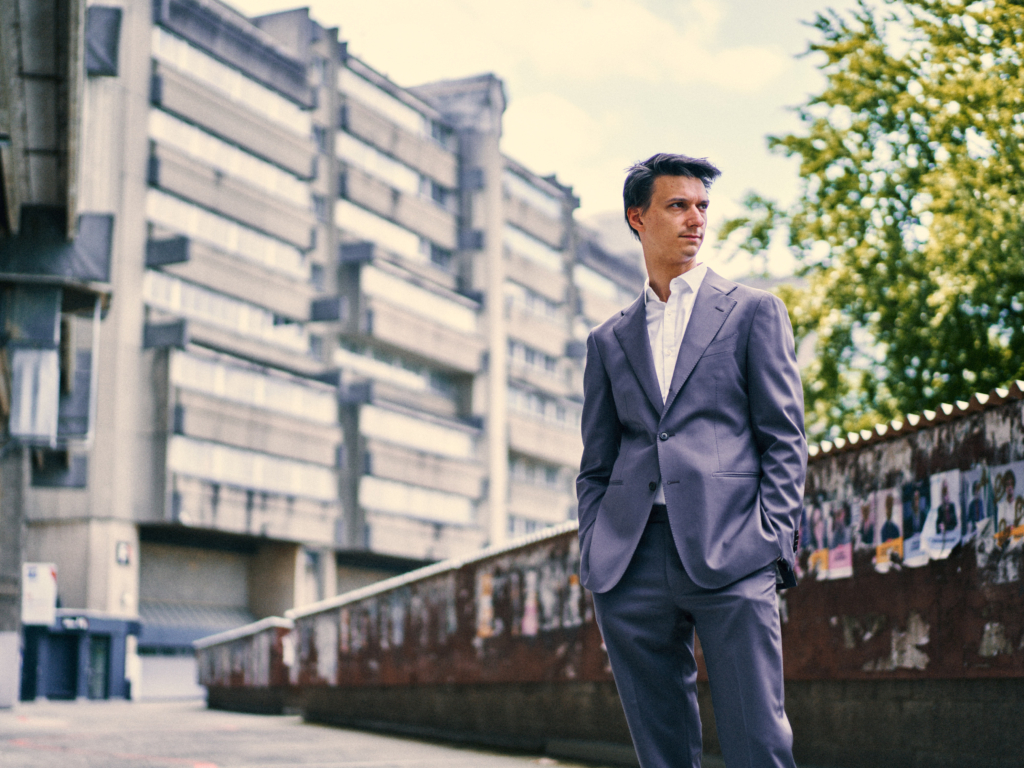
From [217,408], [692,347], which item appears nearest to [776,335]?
[692,347]

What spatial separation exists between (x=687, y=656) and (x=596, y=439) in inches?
23.5

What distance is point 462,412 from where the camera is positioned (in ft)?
209

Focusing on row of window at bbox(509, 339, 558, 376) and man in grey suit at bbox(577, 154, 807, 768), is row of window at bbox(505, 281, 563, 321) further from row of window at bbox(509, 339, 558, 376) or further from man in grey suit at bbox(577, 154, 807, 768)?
man in grey suit at bbox(577, 154, 807, 768)

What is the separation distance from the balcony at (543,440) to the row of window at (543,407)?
0.55 meters

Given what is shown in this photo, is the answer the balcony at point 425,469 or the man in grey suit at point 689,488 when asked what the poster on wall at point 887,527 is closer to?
the man in grey suit at point 689,488

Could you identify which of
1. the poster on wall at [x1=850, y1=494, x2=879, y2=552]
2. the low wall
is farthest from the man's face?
the poster on wall at [x1=850, y1=494, x2=879, y2=552]

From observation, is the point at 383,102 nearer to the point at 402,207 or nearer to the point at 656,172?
the point at 402,207

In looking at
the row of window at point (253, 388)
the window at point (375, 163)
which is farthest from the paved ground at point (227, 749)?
the window at point (375, 163)

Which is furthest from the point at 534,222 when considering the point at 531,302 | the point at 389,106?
the point at 389,106

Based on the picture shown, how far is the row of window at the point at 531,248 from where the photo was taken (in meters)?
68.5

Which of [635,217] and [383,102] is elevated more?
[383,102]

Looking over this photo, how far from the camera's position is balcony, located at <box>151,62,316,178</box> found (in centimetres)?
4619

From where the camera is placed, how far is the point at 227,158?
161ft

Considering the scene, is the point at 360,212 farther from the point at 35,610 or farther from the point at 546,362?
the point at 35,610
